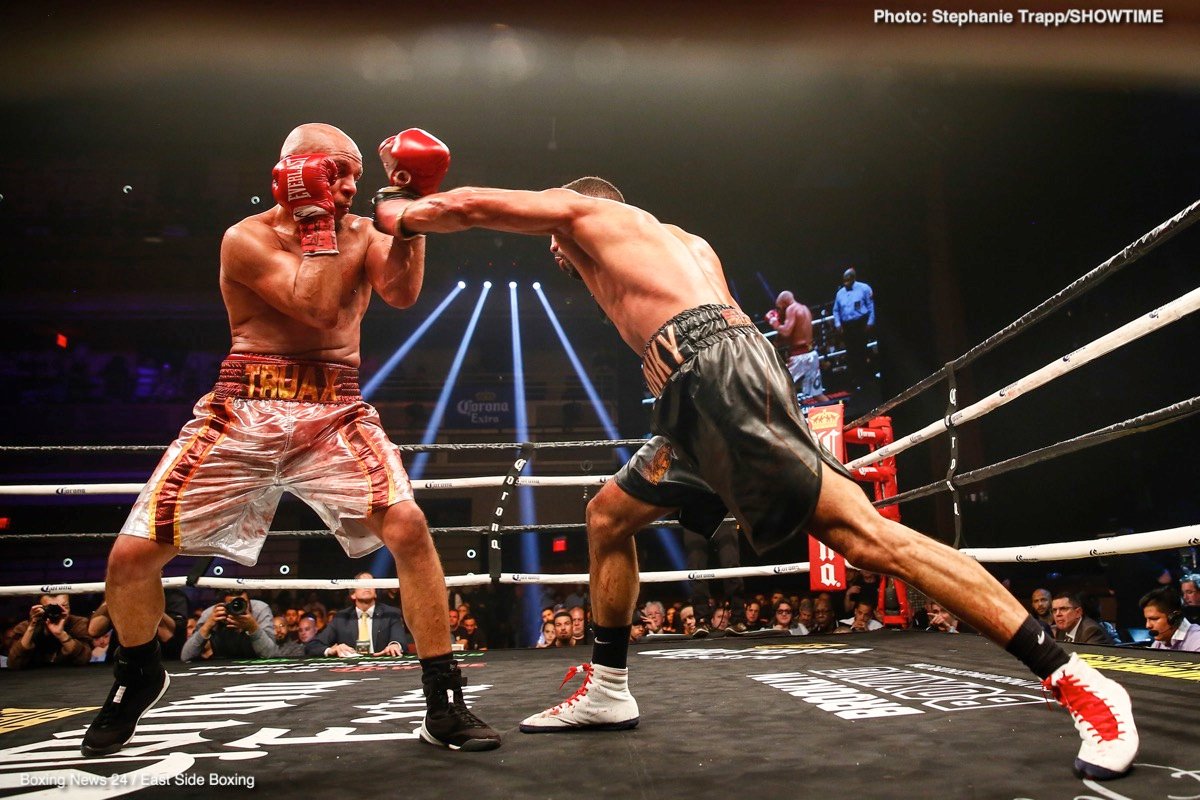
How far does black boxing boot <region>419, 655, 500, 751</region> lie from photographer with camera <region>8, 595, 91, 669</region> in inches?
118

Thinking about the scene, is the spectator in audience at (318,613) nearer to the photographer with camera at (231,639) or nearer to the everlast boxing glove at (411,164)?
the photographer with camera at (231,639)

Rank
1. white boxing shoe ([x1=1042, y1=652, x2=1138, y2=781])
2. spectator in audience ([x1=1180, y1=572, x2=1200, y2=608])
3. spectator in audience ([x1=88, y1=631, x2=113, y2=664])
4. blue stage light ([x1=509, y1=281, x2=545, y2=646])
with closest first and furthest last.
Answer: white boxing shoe ([x1=1042, y1=652, x2=1138, y2=781])
spectator in audience ([x1=1180, y1=572, x2=1200, y2=608])
spectator in audience ([x1=88, y1=631, x2=113, y2=664])
blue stage light ([x1=509, y1=281, x2=545, y2=646])

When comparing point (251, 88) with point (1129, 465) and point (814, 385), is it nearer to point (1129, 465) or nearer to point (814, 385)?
point (814, 385)

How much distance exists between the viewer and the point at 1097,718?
1.17m

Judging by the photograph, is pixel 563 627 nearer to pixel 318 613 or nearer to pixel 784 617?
pixel 784 617

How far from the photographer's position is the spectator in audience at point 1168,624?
12.7 feet

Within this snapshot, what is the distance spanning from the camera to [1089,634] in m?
3.98

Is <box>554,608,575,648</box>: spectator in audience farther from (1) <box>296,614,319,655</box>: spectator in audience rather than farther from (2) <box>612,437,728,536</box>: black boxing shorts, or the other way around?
(2) <box>612,437,728,536</box>: black boxing shorts

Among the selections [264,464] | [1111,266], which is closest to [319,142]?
[264,464]

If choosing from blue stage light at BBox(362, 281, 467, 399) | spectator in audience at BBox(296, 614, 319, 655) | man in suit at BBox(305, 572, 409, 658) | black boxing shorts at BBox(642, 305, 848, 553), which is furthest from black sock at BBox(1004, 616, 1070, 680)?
blue stage light at BBox(362, 281, 467, 399)

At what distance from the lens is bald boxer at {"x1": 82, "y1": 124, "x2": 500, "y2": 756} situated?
166cm

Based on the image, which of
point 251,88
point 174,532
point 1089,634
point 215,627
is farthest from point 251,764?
point 251,88

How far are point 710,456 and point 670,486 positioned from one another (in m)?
0.24

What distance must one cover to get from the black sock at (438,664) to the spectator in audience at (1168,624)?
386 centimetres
